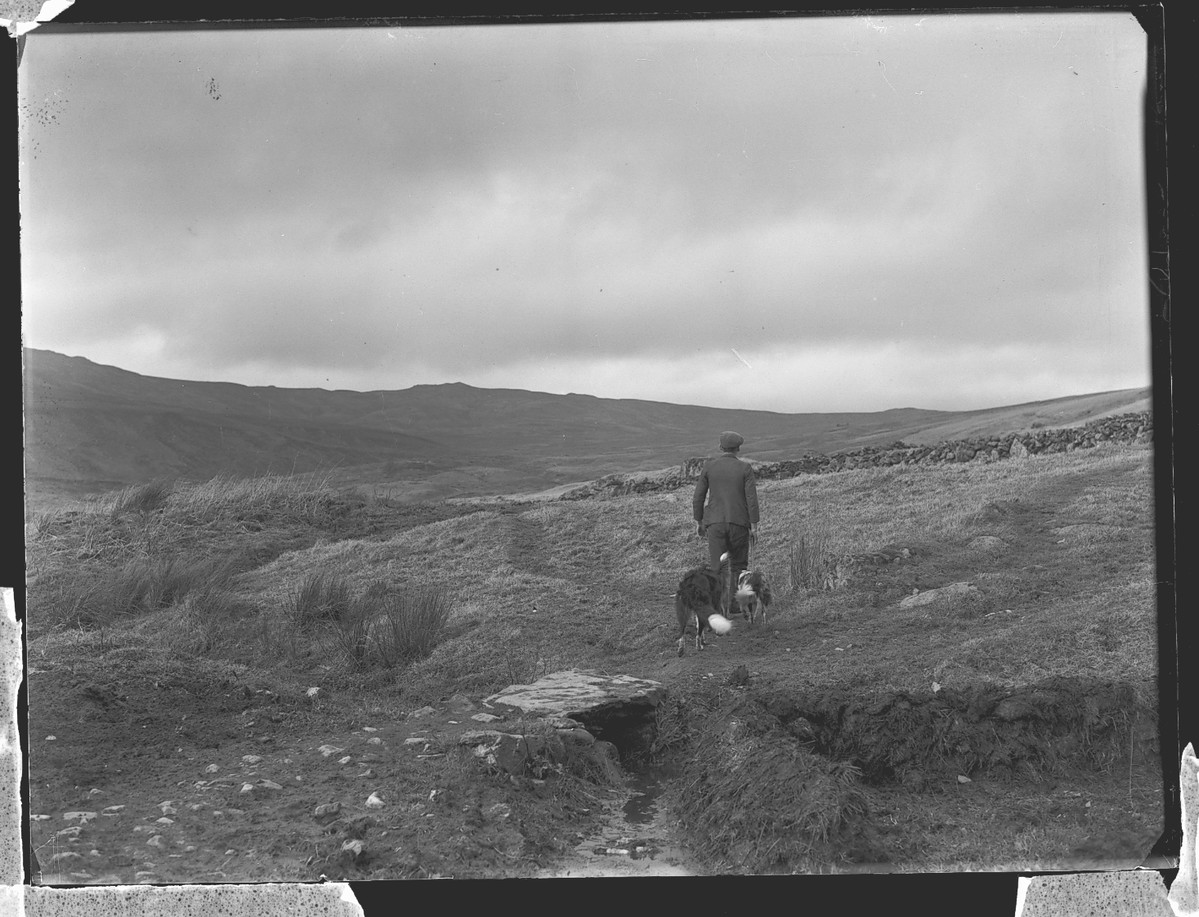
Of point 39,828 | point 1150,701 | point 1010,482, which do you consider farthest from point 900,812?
point 1010,482

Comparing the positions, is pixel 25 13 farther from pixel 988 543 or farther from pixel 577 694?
pixel 988 543

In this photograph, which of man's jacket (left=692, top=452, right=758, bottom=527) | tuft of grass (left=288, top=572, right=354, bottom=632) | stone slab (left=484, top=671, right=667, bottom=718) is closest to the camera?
stone slab (left=484, top=671, right=667, bottom=718)

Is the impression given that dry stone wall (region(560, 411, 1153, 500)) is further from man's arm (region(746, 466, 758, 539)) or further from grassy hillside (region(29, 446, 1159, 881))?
man's arm (region(746, 466, 758, 539))

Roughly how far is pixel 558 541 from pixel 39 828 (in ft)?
30.1

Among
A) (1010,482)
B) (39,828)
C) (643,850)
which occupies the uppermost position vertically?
(1010,482)

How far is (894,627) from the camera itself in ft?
26.0

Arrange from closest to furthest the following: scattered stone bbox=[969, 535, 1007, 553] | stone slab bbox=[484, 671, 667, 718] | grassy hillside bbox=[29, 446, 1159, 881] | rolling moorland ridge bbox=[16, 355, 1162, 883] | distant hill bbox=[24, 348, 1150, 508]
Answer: rolling moorland ridge bbox=[16, 355, 1162, 883]
grassy hillside bbox=[29, 446, 1159, 881]
stone slab bbox=[484, 671, 667, 718]
scattered stone bbox=[969, 535, 1007, 553]
distant hill bbox=[24, 348, 1150, 508]

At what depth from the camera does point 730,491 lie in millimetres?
8508

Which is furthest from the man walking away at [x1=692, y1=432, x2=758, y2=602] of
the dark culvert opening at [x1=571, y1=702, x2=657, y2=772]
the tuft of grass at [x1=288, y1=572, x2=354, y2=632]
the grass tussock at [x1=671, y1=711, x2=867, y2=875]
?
the tuft of grass at [x1=288, y1=572, x2=354, y2=632]

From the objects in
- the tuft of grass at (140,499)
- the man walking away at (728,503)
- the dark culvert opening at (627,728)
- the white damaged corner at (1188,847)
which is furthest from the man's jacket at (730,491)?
the tuft of grass at (140,499)

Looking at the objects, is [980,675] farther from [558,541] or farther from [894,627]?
[558,541]

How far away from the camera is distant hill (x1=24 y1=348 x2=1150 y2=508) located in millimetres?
22203

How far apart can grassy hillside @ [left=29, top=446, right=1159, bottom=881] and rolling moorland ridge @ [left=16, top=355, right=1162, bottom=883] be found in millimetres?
32

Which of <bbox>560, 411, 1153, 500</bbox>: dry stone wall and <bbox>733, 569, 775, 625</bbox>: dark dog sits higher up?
<bbox>560, 411, 1153, 500</bbox>: dry stone wall
